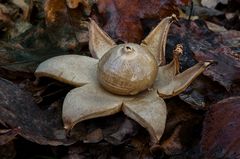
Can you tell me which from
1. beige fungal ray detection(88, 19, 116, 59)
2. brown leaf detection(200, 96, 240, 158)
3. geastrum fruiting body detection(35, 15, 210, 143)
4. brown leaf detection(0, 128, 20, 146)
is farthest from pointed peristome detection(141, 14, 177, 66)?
brown leaf detection(0, 128, 20, 146)

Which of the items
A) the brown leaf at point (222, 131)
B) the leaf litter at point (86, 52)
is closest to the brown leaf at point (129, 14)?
the leaf litter at point (86, 52)

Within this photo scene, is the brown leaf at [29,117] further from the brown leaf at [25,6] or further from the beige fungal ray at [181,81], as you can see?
the brown leaf at [25,6]

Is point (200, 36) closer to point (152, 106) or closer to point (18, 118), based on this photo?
point (152, 106)

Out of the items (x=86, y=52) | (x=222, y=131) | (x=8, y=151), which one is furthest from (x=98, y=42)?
(x=222, y=131)

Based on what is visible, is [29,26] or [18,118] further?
[29,26]

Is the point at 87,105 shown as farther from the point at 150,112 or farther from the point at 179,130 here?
the point at 179,130

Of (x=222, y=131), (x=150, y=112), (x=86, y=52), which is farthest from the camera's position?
(x=86, y=52)

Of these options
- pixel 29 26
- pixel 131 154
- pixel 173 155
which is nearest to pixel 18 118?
Answer: pixel 131 154
